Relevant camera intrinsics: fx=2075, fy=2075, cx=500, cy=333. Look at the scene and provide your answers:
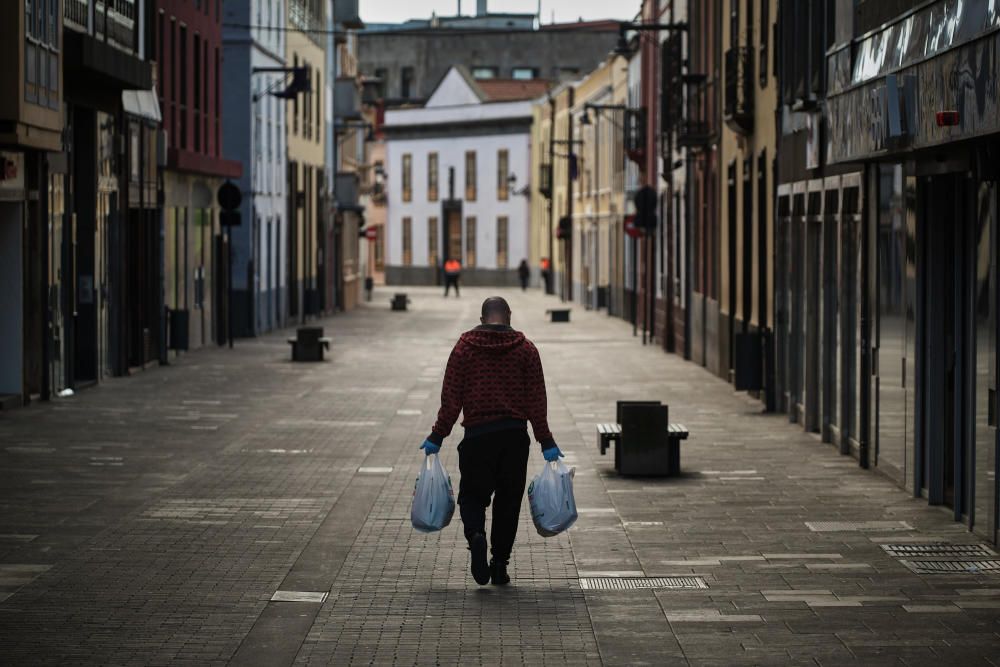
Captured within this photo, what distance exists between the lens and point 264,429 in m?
21.4

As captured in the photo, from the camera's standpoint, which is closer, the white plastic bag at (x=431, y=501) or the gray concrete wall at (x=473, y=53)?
the white plastic bag at (x=431, y=501)

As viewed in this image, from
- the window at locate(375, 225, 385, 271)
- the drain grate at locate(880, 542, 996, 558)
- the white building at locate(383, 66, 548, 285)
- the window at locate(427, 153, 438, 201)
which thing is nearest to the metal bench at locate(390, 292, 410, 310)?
the white building at locate(383, 66, 548, 285)

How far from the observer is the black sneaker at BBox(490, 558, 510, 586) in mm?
11445

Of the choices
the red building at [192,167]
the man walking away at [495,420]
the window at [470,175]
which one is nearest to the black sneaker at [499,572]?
the man walking away at [495,420]

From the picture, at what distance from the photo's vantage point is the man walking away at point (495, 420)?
11438mm

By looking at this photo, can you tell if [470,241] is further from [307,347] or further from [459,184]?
[307,347]

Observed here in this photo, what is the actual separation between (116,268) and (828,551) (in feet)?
61.1

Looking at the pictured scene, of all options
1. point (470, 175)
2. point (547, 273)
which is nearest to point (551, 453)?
point (547, 273)

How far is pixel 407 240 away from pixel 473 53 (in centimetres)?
1702

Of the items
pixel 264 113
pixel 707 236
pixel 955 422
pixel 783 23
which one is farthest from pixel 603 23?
pixel 955 422

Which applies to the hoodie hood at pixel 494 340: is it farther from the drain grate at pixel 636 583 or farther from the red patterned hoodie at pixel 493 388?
the drain grate at pixel 636 583

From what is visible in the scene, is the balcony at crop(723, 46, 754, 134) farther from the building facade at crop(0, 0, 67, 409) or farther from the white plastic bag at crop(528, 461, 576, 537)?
the white plastic bag at crop(528, 461, 576, 537)

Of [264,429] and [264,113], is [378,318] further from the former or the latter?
[264,429]

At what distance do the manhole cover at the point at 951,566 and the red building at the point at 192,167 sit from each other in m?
22.7
